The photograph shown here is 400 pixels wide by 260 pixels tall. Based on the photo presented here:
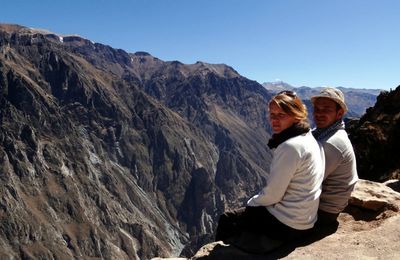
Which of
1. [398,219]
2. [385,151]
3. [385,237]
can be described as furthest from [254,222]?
[385,151]

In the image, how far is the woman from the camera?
764 cm

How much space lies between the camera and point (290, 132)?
7.83 m

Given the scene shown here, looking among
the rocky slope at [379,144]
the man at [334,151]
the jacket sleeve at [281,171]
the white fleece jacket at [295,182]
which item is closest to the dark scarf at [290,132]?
the white fleece jacket at [295,182]

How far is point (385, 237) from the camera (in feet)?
29.8

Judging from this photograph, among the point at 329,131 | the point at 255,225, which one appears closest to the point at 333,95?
the point at 329,131

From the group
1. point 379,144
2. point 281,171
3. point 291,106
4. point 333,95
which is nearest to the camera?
point 281,171

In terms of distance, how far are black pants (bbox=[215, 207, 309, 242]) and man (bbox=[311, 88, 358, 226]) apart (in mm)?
859

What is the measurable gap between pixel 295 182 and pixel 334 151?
1463 mm

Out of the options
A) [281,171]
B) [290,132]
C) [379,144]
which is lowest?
[379,144]

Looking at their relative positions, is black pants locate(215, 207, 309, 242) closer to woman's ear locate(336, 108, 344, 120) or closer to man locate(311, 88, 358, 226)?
man locate(311, 88, 358, 226)

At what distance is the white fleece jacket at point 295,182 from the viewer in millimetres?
7582

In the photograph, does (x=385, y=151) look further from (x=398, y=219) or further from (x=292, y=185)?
(x=292, y=185)

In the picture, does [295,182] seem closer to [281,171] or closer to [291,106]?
[281,171]

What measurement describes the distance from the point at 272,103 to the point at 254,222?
86.2 inches
